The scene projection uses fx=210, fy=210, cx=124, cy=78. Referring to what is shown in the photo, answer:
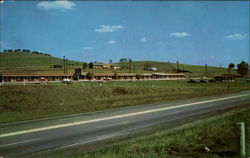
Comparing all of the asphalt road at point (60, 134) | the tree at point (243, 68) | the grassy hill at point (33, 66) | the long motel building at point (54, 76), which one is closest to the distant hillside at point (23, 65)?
the grassy hill at point (33, 66)

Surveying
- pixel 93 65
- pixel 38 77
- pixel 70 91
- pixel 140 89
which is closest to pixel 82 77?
pixel 38 77

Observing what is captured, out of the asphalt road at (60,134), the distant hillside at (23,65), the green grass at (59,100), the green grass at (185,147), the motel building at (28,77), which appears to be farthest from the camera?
the distant hillside at (23,65)

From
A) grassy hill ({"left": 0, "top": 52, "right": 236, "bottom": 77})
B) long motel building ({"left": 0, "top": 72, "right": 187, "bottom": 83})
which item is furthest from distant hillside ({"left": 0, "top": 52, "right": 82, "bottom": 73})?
long motel building ({"left": 0, "top": 72, "right": 187, "bottom": 83})

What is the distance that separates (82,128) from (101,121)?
2.49m

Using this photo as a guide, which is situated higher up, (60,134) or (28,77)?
(28,77)

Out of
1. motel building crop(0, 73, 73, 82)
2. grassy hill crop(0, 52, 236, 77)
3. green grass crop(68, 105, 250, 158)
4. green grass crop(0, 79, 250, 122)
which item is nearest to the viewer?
green grass crop(68, 105, 250, 158)

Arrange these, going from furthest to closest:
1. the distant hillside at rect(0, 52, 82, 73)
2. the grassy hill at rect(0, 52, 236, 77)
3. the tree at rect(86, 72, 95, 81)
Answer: the distant hillside at rect(0, 52, 82, 73) < the grassy hill at rect(0, 52, 236, 77) < the tree at rect(86, 72, 95, 81)

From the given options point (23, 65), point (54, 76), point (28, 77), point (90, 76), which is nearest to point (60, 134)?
point (28, 77)

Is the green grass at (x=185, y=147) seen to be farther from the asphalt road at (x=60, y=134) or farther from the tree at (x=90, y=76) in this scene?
the tree at (x=90, y=76)

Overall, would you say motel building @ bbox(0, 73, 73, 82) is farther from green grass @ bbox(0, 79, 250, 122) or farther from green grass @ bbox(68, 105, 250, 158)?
green grass @ bbox(68, 105, 250, 158)

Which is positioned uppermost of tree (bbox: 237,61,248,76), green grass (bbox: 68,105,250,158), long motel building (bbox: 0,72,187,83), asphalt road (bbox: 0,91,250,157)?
tree (bbox: 237,61,248,76)

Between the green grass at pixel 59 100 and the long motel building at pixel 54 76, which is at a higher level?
the long motel building at pixel 54 76

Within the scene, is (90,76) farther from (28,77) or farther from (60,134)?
(60,134)

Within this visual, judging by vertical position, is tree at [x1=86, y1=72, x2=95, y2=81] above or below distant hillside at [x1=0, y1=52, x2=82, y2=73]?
below
